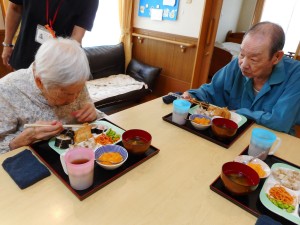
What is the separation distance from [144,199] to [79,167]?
0.81 feet

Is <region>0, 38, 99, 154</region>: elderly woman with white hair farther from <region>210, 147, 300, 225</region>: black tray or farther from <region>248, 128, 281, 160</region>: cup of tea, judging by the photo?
<region>248, 128, 281, 160</region>: cup of tea

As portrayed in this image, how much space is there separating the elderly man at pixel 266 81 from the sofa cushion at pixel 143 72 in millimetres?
1920

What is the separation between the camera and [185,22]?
127 inches

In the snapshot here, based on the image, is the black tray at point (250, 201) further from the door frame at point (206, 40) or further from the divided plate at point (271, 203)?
the door frame at point (206, 40)

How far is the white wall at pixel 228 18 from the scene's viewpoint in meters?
4.77

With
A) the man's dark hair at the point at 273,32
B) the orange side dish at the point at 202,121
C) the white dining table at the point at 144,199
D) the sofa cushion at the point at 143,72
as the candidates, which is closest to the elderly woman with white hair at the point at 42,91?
the white dining table at the point at 144,199

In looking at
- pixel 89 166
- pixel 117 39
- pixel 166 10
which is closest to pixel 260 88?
pixel 89 166

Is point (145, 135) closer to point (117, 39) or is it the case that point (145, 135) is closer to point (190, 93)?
point (190, 93)

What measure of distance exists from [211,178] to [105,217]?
17.2 inches

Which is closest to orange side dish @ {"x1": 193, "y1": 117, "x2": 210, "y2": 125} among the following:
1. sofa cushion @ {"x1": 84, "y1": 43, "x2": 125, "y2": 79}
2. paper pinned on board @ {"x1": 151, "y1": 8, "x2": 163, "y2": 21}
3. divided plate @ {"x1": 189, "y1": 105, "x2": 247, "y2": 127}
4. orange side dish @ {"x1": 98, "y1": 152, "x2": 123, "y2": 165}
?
divided plate @ {"x1": 189, "y1": 105, "x2": 247, "y2": 127}

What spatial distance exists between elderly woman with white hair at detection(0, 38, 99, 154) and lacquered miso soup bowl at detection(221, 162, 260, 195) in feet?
2.35

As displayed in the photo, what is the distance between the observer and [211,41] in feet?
10.2

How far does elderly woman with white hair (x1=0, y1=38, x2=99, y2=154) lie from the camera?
36.6 inches

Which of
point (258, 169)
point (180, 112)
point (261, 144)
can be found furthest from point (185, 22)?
point (258, 169)
